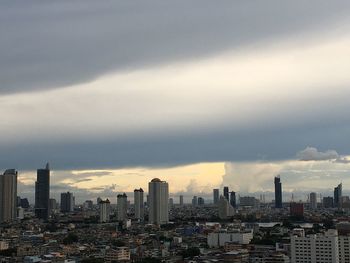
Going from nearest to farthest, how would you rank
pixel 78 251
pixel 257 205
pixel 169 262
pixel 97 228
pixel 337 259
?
pixel 337 259 < pixel 169 262 < pixel 78 251 < pixel 97 228 < pixel 257 205

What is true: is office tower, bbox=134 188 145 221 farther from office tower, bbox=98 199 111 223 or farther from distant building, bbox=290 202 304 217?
distant building, bbox=290 202 304 217

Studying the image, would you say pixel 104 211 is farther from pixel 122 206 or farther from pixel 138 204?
pixel 138 204

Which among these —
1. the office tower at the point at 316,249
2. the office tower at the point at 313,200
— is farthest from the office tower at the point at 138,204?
the office tower at the point at 316,249

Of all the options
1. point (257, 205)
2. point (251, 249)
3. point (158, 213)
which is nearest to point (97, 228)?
point (158, 213)

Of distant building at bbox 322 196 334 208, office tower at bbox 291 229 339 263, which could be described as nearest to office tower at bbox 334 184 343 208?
distant building at bbox 322 196 334 208

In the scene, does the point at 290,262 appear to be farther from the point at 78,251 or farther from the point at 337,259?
the point at 78,251

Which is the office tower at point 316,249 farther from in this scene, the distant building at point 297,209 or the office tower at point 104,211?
the distant building at point 297,209
